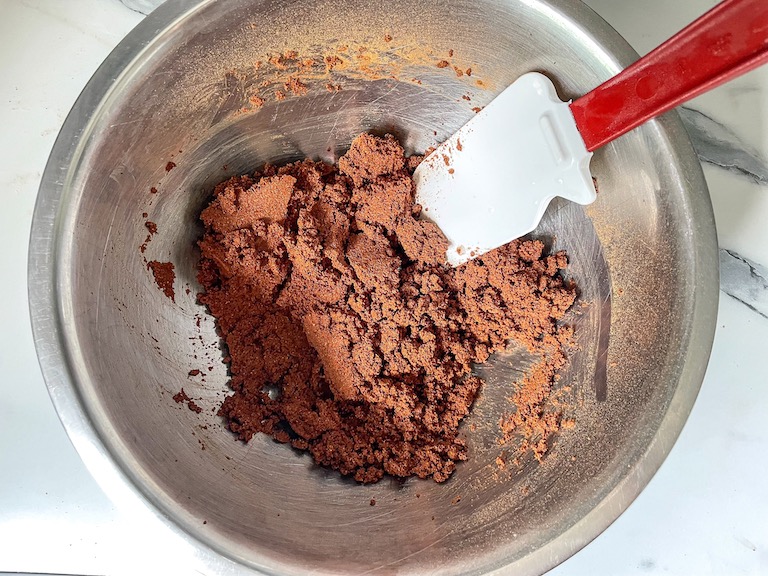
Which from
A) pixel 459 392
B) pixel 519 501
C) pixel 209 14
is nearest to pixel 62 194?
pixel 209 14

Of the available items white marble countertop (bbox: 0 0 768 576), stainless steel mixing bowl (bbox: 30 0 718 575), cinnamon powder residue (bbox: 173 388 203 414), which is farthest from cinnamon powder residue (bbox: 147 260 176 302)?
white marble countertop (bbox: 0 0 768 576)

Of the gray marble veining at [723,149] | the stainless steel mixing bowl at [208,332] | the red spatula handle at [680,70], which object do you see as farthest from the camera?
the gray marble veining at [723,149]

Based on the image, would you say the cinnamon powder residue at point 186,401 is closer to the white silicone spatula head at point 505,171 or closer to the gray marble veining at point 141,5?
the white silicone spatula head at point 505,171

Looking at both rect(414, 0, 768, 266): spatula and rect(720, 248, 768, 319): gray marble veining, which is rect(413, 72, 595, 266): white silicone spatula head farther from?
rect(720, 248, 768, 319): gray marble veining

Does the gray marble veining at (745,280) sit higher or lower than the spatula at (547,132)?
lower

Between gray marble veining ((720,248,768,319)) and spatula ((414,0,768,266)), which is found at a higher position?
spatula ((414,0,768,266))

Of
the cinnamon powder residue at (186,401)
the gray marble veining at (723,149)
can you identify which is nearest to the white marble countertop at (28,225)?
the gray marble veining at (723,149)

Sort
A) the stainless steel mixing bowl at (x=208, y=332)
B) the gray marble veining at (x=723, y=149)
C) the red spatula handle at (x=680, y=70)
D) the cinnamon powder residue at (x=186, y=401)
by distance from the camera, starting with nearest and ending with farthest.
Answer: the red spatula handle at (x=680, y=70) → the stainless steel mixing bowl at (x=208, y=332) → the cinnamon powder residue at (x=186, y=401) → the gray marble veining at (x=723, y=149)
